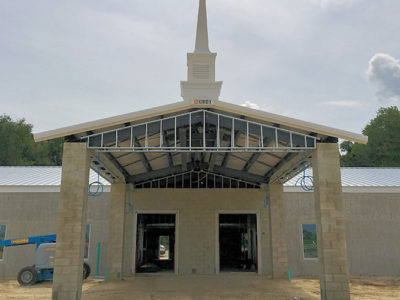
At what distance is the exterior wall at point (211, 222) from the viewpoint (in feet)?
61.5

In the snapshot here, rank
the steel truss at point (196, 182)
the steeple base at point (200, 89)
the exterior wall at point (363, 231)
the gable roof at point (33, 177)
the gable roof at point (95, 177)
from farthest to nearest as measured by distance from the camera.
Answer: the gable roof at point (95, 177) < the gable roof at point (33, 177) < the steel truss at point (196, 182) < the exterior wall at point (363, 231) < the steeple base at point (200, 89)

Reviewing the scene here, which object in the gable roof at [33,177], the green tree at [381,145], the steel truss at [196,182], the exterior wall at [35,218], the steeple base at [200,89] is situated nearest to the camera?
the steeple base at [200,89]

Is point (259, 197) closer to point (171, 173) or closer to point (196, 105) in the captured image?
point (171, 173)

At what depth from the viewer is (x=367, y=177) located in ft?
73.2

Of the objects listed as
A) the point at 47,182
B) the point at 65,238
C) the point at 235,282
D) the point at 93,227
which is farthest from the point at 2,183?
the point at 235,282

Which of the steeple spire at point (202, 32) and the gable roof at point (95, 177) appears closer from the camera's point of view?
the steeple spire at point (202, 32)

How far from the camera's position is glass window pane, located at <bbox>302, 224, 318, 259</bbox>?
19266mm

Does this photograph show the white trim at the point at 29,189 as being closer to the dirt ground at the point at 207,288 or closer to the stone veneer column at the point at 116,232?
the stone veneer column at the point at 116,232

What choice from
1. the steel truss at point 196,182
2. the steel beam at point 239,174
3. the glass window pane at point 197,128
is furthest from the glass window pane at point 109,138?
the steel truss at point 196,182

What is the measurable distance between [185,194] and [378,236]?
386 inches

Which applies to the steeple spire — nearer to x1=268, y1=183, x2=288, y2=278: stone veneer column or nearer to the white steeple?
the white steeple

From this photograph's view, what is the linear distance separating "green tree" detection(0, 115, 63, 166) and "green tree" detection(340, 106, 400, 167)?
114 ft

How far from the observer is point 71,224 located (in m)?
Result: 10.9

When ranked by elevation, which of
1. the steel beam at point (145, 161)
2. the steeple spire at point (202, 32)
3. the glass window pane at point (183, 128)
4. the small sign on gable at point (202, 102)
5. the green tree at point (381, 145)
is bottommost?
the steel beam at point (145, 161)
